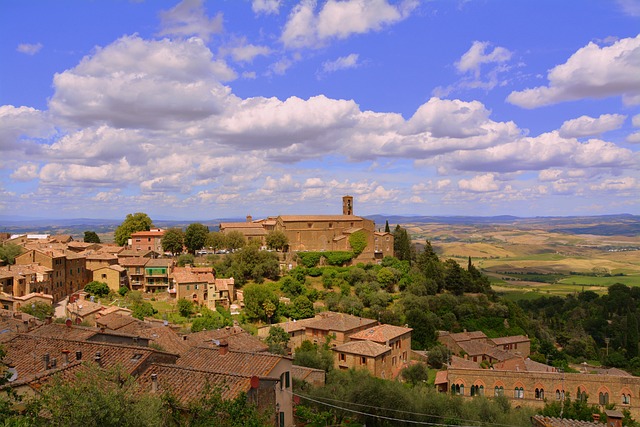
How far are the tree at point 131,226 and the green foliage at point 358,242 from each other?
27.2 metres

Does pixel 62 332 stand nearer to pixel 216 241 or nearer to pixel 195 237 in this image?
pixel 195 237

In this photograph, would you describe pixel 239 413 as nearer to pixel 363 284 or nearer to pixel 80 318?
pixel 80 318

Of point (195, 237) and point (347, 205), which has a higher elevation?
point (347, 205)

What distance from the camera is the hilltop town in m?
17.1

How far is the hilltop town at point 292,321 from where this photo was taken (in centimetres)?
1714

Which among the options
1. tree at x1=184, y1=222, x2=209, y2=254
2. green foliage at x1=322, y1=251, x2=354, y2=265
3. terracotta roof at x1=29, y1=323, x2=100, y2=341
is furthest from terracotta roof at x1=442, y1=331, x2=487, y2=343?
terracotta roof at x1=29, y1=323, x2=100, y2=341

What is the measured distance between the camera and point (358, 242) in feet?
202

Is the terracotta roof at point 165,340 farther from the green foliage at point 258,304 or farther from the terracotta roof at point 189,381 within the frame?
the green foliage at point 258,304

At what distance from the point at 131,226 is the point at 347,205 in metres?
29.1

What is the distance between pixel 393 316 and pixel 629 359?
3354cm

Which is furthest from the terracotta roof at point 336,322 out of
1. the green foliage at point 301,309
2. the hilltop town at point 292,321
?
the green foliage at point 301,309

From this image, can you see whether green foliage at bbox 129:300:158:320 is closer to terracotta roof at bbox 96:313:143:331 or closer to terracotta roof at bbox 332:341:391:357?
terracotta roof at bbox 96:313:143:331

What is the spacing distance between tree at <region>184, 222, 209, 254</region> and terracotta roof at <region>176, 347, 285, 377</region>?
4094 centimetres

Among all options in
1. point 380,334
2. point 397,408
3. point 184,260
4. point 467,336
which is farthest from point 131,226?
point 397,408
